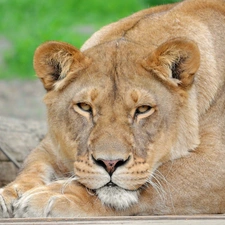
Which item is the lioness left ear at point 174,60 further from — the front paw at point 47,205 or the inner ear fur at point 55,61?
the front paw at point 47,205

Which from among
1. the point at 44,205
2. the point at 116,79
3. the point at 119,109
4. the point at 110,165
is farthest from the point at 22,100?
the point at 110,165

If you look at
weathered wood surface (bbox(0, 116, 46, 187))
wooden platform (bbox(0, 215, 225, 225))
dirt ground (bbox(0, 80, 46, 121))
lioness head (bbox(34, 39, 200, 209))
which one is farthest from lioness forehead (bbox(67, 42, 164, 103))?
dirt ground (bbox(0, 80, 46, 121))

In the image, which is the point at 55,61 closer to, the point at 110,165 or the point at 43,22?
the point at 110,165

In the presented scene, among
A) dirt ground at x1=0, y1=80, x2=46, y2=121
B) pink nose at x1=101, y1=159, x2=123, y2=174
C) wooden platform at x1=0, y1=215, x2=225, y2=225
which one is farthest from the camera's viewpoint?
dirt ground at x1=0, y1=80, x2=46, y2=121

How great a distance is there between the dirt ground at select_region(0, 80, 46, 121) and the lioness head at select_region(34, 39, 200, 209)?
5294mm

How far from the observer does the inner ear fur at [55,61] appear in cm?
462

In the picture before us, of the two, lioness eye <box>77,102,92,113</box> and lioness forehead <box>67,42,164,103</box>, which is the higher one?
lioness forehead <box>67,42,164,103</box>

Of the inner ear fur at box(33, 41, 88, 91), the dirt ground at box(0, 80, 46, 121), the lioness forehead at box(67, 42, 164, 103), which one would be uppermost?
the inner ear fur at box(33, 41, 88, 91)

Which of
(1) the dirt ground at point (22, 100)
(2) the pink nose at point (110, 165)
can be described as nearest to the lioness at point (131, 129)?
(2) the pink nose at point (110, 165)

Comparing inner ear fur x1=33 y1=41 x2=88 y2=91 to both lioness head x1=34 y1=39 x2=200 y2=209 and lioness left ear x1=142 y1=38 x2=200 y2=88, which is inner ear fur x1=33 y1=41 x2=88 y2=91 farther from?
lioness left ear x1=142 y1=38 x2=200 y2=88

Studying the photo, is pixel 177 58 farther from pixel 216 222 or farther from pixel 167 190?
pixel 216 222

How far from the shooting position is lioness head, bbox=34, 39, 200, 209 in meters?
4.31

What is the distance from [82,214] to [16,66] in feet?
33.0

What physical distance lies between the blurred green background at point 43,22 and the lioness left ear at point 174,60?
883cm
